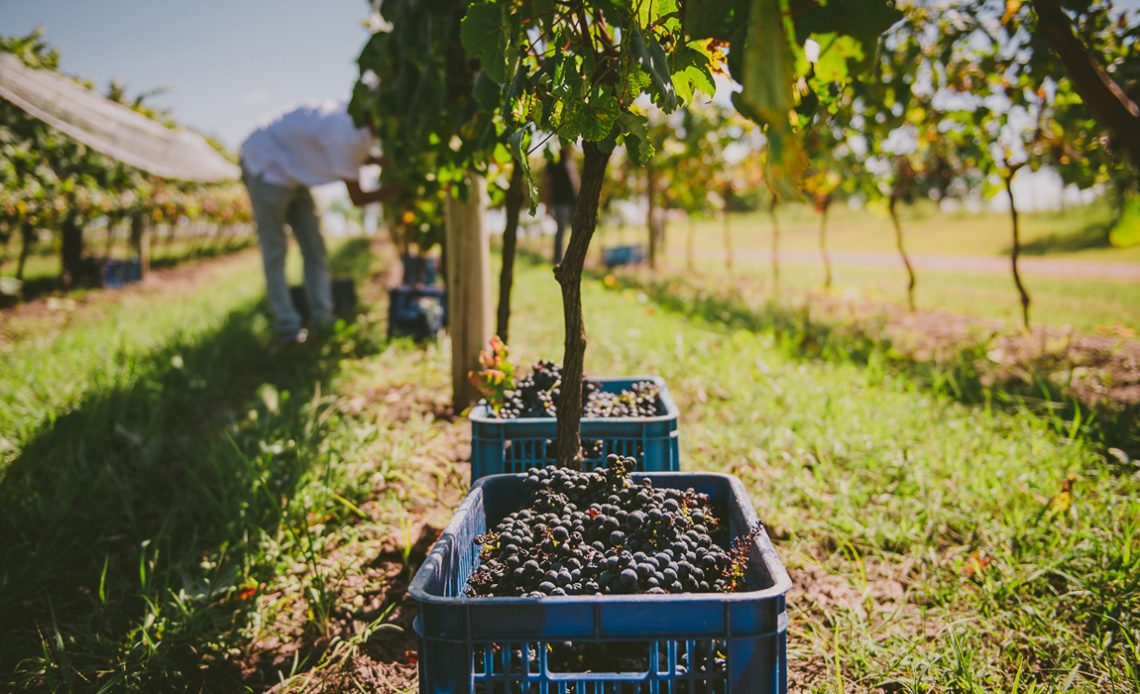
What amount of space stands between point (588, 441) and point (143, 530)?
1.80 m

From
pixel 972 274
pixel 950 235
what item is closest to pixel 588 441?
pixel 972 274

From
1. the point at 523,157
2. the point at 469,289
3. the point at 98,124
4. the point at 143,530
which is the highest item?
the point at 98,124

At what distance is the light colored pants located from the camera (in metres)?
4.69

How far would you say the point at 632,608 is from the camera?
3.18 feet

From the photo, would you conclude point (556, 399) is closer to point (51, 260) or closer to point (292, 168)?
point (292, 168)

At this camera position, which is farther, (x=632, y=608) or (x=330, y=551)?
(x=330, y=551)

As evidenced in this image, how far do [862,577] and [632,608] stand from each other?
4.16 ft

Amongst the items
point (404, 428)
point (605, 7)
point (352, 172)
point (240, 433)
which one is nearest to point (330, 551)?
point (404, 428)

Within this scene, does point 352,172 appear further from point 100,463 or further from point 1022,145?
point 1022,145

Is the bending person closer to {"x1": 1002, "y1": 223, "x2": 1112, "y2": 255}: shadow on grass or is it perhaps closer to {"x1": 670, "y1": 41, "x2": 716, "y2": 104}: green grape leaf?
{"x1": 670, "y1": 41, "x2": 716, "y2": 104}: green grape leaf

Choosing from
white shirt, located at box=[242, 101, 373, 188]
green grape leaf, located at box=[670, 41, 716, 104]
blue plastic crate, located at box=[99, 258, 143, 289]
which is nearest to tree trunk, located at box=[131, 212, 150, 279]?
blue plastic crate, located at box=[99, 258, 143, 289]

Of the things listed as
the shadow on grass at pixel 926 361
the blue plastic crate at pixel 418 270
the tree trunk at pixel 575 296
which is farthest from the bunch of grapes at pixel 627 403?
the blue plastic crate at pixel 418 270

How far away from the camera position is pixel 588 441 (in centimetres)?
181

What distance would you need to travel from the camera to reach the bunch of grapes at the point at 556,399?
198 centimetres
